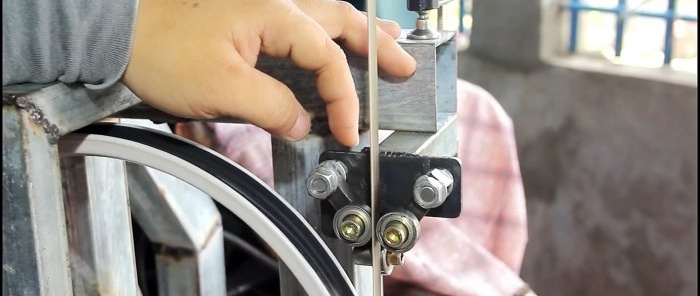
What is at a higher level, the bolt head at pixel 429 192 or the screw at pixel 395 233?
the bolt head at pixel 429 192

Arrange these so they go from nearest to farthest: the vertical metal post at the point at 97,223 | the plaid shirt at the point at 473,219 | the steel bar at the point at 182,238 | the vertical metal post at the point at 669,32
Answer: the vertical metal post at the point at 97,223
the steel bar at the point at 182,238
the plaid shirt at the point at 473,219
the vertical metal post at the point at 669,32

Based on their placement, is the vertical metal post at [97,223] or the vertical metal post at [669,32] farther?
the vertical metal post at [669,32]

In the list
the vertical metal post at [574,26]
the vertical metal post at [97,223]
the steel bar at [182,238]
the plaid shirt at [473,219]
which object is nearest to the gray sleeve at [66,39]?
the vertical metal post at [97,223]

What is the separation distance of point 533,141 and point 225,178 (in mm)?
1823

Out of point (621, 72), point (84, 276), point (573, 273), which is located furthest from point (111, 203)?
point (573, 273)

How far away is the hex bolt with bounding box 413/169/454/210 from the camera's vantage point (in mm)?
382

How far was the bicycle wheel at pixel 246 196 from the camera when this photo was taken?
1.36 ft

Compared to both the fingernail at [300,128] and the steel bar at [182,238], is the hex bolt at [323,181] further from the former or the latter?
the steel bar at [182,238]

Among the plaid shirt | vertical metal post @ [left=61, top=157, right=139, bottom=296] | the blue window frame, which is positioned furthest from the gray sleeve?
the blue window frame

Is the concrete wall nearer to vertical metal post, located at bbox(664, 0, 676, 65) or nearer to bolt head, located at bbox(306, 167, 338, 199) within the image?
vertical metal post, located at bbox(664, 0, 676, 65)

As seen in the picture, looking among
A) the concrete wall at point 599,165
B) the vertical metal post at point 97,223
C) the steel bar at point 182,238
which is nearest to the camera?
the vertical metal post at point 97,223

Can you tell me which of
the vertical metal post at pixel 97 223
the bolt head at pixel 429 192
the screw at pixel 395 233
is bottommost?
the vertical metal post at pixel 97 223

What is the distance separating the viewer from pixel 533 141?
2.18 m

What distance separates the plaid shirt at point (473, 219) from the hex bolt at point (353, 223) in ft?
1.05
